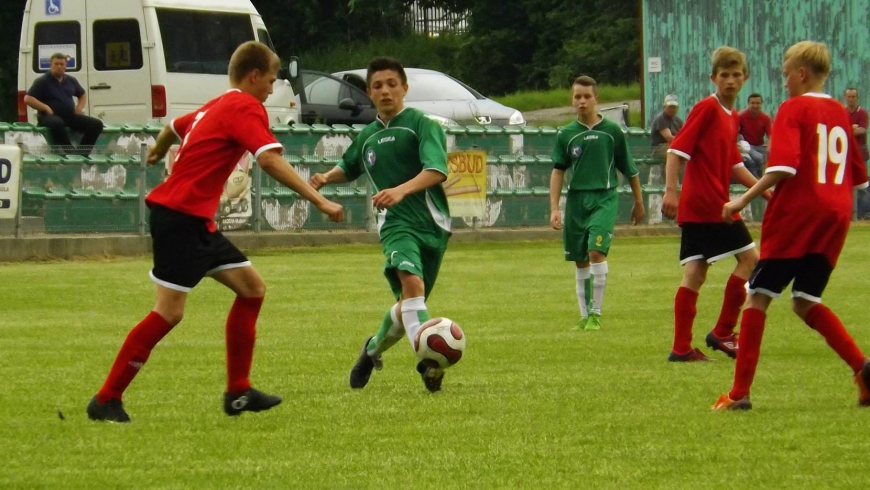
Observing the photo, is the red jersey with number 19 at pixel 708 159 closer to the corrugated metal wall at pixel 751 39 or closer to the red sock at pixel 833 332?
the red sock at pixel 833 332

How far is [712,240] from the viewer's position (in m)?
9.45

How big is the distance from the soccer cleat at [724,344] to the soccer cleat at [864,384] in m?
2.39

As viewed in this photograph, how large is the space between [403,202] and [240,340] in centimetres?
143

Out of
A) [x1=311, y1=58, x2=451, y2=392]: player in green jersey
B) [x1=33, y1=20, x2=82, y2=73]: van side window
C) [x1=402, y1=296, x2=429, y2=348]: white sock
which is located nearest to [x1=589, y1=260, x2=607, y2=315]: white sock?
[x1=311, y1=58, x2=451, y2=392]: player in green jersey

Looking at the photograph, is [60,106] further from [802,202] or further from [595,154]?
[802,202]

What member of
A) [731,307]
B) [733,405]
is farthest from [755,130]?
[733,405]

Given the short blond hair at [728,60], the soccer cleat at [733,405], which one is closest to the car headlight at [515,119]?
the short blond hair at [728,60]

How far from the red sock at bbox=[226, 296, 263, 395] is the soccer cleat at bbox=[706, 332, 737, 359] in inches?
140

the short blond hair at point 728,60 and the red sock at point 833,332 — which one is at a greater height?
the short blond hair at point 728,60

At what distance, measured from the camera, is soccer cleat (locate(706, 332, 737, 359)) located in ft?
31.8

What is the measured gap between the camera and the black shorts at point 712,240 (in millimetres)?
9445

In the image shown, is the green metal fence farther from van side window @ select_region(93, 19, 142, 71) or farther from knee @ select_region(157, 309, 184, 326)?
knee @ select_region(157, 309, 184, 326)

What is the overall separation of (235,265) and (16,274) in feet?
32.5

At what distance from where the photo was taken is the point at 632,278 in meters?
16.1
